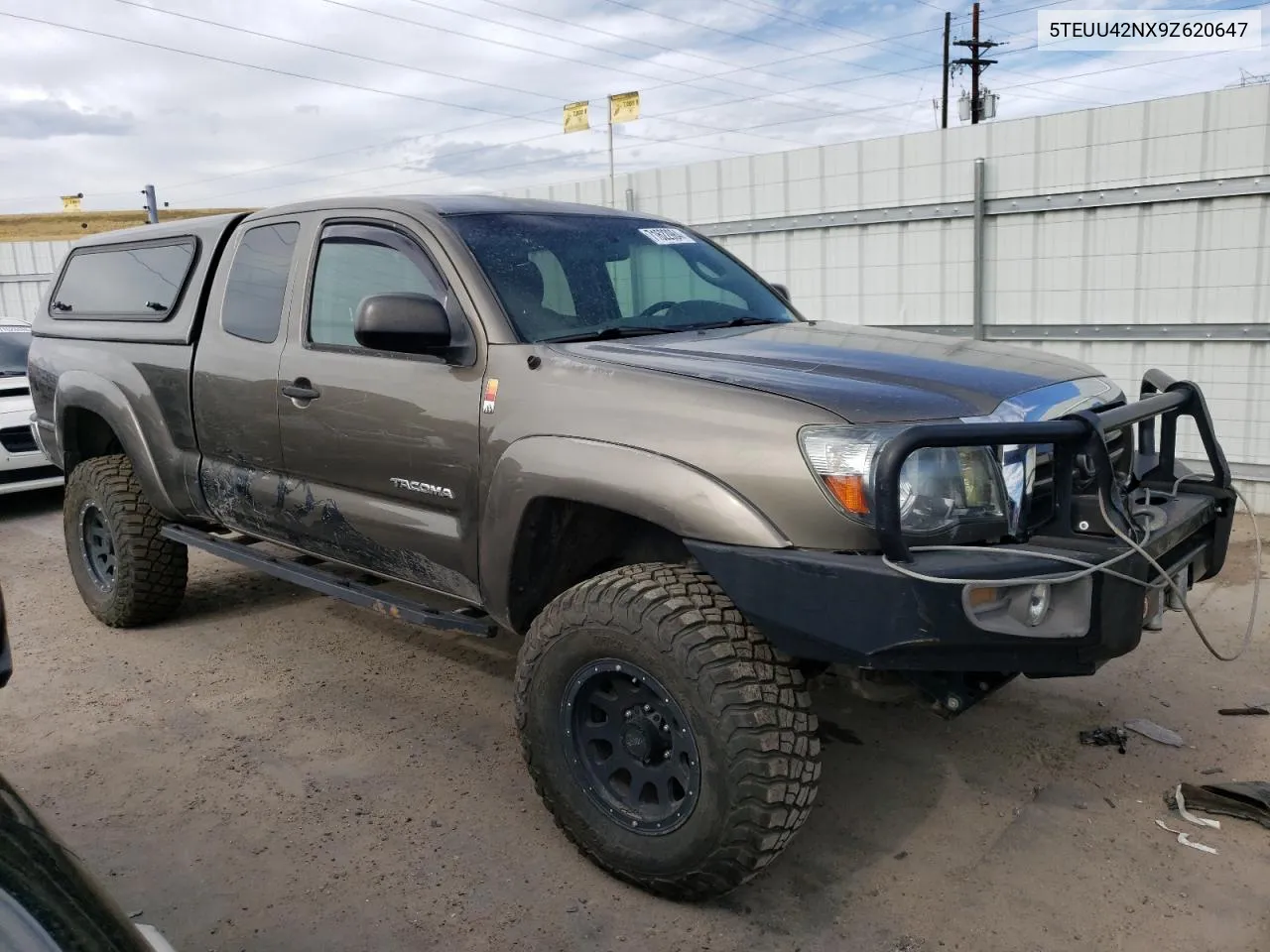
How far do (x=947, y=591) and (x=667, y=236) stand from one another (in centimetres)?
231

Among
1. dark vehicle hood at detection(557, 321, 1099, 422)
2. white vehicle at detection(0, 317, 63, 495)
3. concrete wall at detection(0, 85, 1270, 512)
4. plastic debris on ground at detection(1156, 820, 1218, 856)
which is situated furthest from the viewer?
white vehicle at detection(0, 317, 63, 495)

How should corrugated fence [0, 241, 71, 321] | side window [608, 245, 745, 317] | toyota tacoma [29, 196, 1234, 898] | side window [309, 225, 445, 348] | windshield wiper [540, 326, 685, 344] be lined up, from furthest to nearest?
corrugated fence [0, 241, 71, 321]
side window [608, 245, 745, 317]
side window [309, 225, 445, 348]
windshield wiper [540, 326, 685, 344]
toyota tacoma [29, 196, 1234, 898]

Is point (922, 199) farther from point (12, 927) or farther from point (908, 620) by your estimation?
point (12, 927)

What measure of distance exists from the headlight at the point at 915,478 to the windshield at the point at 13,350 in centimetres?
828

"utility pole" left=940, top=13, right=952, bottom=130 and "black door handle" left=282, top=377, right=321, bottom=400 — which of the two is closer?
"black door handle" left=282, top=377, right=321, bottom=400

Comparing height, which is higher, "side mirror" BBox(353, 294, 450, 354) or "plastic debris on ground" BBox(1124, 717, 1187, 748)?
"side mirror" BBox(353, 294, 450, 354)

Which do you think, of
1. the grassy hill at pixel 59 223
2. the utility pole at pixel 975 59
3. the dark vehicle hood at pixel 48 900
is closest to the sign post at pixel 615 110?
the dark vehicle hood at pixel 48 900

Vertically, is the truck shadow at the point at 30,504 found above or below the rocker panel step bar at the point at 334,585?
below

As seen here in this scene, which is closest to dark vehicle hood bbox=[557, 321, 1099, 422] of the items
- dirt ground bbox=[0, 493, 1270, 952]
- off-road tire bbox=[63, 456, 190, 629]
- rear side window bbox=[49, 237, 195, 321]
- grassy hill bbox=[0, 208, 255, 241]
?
dirt ground bbox=[0, 493, 1270, 952]

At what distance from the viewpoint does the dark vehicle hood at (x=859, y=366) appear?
2.57 m

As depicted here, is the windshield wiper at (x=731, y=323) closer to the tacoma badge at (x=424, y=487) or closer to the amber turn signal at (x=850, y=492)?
the tacoma badge at (x=424, y=487)

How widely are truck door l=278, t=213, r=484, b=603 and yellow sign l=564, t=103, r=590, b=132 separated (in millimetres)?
7229

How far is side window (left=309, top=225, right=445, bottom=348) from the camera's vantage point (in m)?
3.56

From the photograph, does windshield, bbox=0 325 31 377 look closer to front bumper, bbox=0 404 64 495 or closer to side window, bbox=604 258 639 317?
front bumper, bbox=0 404 64 495
